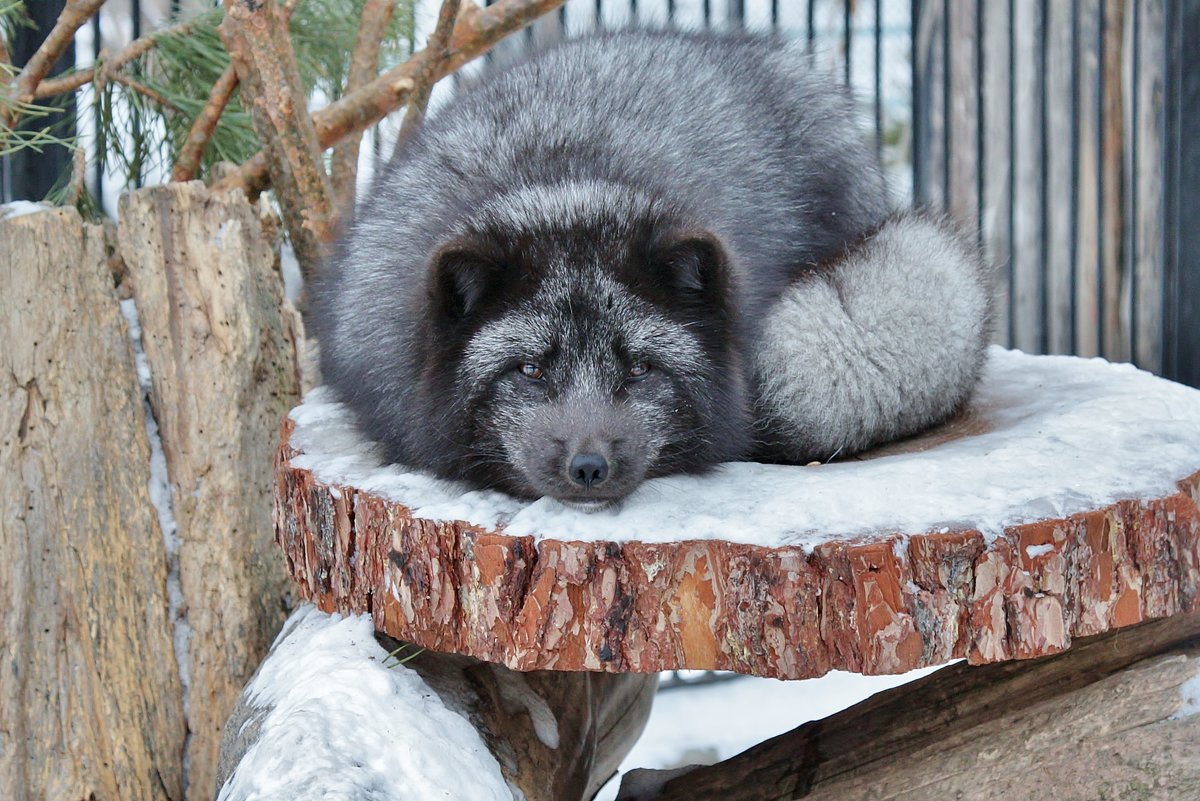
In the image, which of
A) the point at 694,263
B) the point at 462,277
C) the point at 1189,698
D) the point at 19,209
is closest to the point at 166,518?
the point at 19,209

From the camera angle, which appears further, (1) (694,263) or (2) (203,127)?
(2) (203,127)

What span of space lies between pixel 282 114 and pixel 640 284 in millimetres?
1845

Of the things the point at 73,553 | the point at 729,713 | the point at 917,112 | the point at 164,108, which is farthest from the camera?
the point at 917,112

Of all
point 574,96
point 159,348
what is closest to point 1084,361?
point 574,96

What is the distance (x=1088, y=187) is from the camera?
240 inches

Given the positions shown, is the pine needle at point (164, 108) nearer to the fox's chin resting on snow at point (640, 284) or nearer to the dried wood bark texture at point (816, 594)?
the fox's chin resting on snow at point (640, 284)

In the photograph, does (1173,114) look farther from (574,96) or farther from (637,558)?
(637,558)

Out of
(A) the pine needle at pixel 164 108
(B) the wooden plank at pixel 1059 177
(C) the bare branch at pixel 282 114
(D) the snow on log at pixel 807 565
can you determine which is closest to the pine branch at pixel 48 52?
(A) the pine needle at pixel 164 108

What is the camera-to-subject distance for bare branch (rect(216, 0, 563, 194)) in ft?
14.0

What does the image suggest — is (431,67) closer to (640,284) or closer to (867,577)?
(640,284)

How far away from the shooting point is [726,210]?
3203 millimetres

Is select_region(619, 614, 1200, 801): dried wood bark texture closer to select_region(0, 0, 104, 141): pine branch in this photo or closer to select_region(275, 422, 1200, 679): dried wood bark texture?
select_region(275, 422, 1200, 679): dried wood bark texture

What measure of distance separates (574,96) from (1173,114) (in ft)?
13.0

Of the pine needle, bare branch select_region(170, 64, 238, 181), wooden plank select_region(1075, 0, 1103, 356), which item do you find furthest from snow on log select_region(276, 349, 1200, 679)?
wooden plank select_region(1075, 0, 1103, 356)
